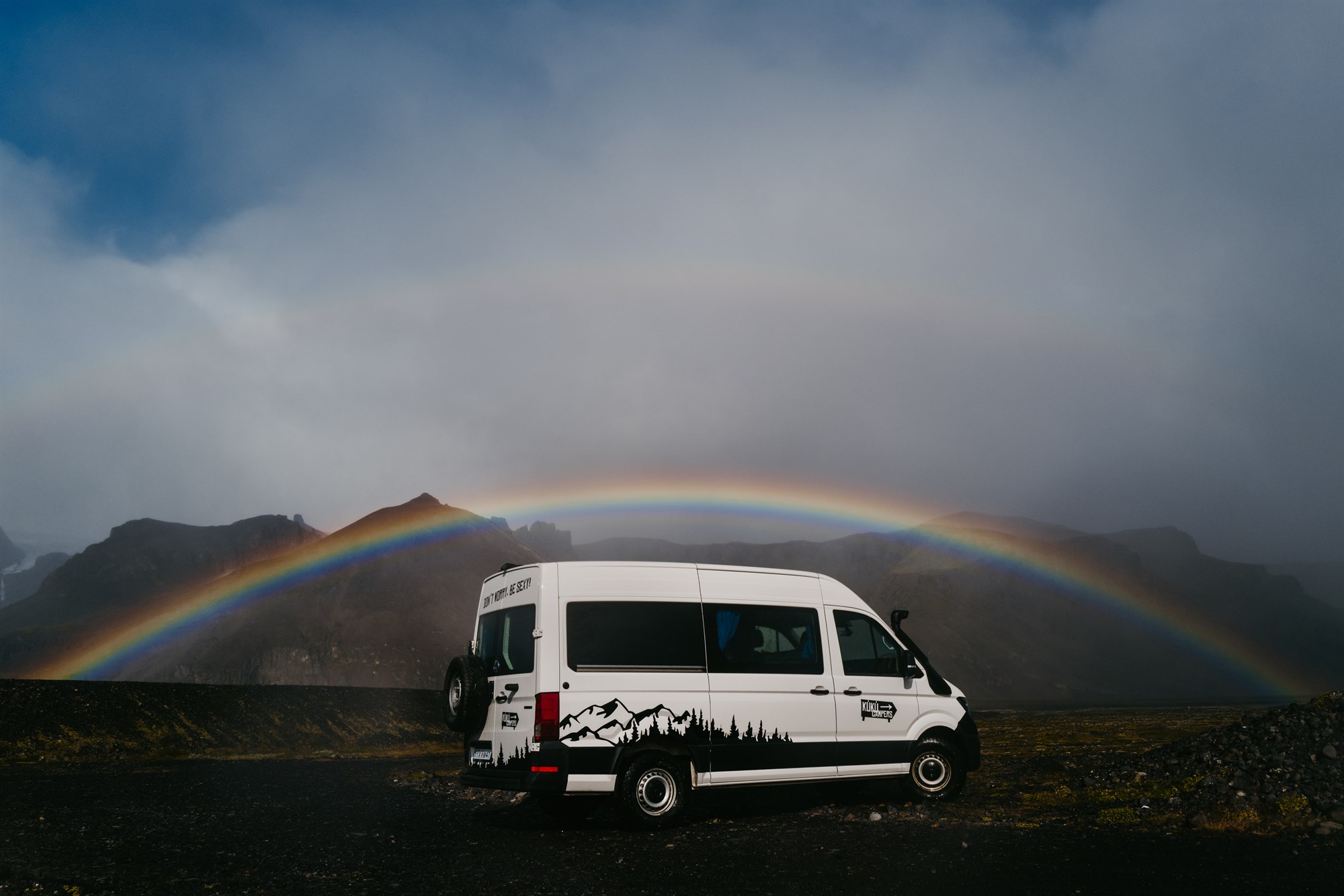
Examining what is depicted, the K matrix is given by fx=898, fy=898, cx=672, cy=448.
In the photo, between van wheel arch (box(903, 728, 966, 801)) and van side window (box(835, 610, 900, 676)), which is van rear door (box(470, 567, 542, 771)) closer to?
van side window (box(835, 610, 900, 676))

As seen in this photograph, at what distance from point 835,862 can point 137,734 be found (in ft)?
70.1

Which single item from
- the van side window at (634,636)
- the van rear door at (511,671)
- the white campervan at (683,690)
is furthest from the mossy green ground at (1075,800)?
the van rear door at (511,671)

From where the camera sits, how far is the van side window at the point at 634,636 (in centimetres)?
1051

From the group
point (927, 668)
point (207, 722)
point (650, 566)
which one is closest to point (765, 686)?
point (650, 566)

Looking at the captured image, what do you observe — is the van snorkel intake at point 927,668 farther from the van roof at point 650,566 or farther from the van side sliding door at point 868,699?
the van roof at point 650,566

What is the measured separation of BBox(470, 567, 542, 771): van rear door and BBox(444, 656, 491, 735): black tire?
112 millimetres

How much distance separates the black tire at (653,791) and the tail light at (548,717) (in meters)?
1.03

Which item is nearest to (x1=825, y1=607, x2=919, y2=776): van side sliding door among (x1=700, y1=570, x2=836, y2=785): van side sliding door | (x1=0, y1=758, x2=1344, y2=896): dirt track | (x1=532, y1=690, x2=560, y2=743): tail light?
(x1=700, y1=570, x2=836, y2=785): van side sliding door

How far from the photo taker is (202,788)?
1602 cm

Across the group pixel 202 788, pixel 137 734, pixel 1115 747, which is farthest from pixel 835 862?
pixel 137 734

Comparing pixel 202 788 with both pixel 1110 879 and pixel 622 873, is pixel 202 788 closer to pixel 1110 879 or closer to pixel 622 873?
pixel 622 873

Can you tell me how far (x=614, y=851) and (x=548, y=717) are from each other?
1.61m

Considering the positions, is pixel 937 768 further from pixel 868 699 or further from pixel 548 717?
pixel 548 717

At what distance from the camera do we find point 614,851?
9328mm
